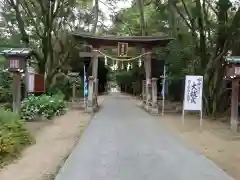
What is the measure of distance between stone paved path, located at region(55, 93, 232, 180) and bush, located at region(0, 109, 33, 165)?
4.51 feet

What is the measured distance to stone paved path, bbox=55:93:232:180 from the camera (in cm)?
718

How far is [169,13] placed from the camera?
25469mm

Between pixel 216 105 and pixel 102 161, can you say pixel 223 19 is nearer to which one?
pixel 216 105

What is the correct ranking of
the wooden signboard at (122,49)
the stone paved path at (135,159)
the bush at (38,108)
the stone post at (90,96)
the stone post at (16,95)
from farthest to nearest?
the wooden signboard at (122,49) < the stone post at (90,96) < the bush at (38,108) < the stone post at (16,95) < the stone paved path at (135,159)

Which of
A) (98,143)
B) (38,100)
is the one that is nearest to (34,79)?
(38,100)

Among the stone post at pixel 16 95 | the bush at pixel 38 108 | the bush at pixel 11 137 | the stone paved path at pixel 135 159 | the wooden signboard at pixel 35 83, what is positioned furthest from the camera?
the wooden signboard at pixel 35 83

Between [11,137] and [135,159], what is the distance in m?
3.12

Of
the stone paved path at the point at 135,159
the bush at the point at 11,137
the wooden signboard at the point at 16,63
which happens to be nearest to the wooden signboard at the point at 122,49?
A: the wooden signboard at the point at 16,63

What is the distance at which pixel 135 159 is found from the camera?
28.5 feet

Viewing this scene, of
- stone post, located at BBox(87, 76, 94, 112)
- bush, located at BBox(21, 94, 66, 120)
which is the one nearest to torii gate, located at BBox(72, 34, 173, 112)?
stone post, located at BBox(87, 76, 94, 112)

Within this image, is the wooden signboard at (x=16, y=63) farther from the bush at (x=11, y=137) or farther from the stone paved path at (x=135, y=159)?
the bush at (x=11, y=137)

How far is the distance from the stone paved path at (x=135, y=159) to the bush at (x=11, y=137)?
1.38m

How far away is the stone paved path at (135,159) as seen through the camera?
7176 mm

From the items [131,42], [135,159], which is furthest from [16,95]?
[131,42]
